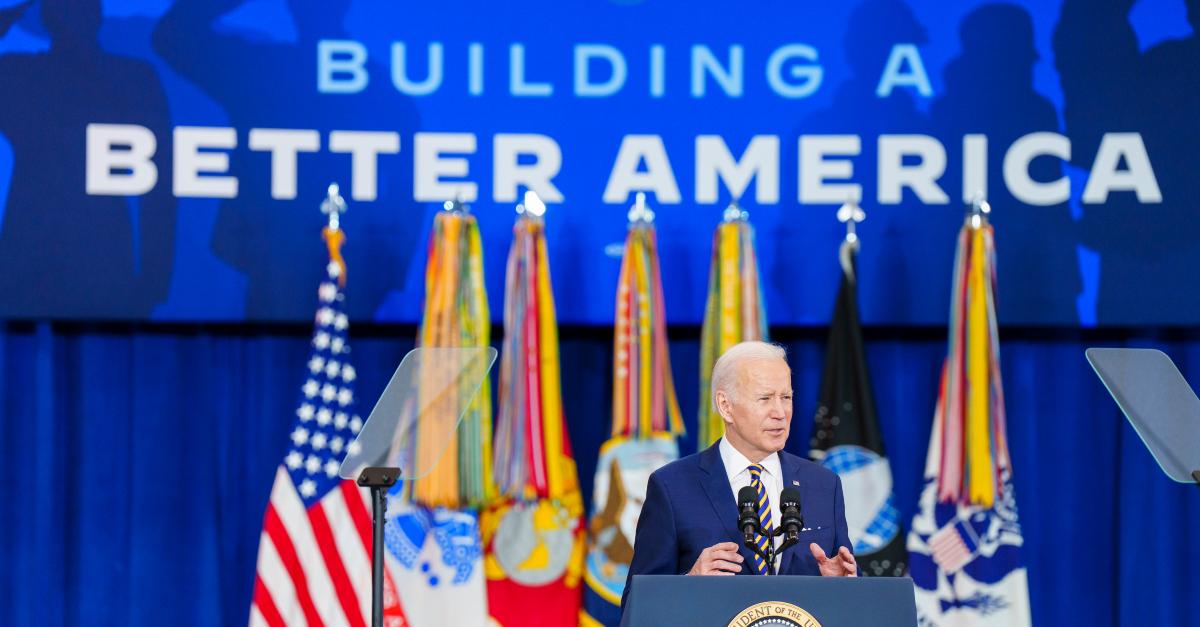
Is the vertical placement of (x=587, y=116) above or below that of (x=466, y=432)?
above

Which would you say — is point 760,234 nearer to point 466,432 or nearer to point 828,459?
point 828,459

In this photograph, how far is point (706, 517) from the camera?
10.2ft

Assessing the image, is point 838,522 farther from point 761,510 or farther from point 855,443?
point 855,443

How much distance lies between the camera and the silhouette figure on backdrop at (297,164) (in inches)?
210

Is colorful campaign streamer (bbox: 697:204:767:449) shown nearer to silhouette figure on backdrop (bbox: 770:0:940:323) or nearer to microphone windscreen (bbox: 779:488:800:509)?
silhouette figure on backdrop (bbox: 770:0:940:323)

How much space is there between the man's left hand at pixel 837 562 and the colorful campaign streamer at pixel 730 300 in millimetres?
2037

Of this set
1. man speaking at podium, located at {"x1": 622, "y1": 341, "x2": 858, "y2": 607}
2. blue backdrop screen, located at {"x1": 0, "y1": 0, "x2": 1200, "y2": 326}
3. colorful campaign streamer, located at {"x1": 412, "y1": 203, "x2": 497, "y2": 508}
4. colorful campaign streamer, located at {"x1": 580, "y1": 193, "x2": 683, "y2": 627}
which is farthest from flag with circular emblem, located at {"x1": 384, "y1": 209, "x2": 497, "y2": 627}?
man speaking at podium, located at {"x1": 622, "y1": 341, "x2": 858, "y2": 607}

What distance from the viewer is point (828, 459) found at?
504 cm

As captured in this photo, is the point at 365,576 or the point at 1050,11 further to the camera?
the point at 1050,11

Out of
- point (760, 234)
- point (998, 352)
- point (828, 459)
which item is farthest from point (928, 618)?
point (760, 234)

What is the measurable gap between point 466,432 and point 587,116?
1.36 meters

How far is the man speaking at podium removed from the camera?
3.10 metres

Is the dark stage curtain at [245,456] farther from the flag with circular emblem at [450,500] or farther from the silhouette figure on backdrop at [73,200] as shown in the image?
the flag with circular emblem at [450,500]

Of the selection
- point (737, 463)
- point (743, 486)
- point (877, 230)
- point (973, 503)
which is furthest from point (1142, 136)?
point (743, 486)
